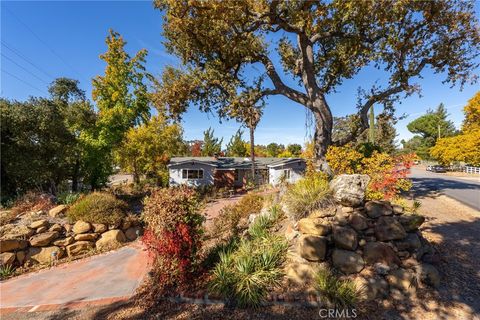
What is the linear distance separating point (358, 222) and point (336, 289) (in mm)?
1666

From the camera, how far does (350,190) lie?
5637mm

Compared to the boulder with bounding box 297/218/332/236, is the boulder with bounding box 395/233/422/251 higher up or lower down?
lower down

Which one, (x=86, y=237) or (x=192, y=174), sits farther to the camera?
(x=192, y=174)

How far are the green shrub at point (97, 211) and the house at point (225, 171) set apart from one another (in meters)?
13.7

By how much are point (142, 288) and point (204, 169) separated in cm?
2010

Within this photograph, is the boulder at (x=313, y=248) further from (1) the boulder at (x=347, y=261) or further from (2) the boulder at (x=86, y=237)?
(2) the boulder at (x=86, y=237)

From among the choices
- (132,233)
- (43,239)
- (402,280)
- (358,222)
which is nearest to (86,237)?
(43,239)

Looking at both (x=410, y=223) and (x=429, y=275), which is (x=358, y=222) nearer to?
(x=410, y=223)

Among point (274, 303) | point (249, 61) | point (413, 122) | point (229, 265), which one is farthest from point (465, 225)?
point (413, 122)

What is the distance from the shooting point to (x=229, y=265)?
5.01 metres

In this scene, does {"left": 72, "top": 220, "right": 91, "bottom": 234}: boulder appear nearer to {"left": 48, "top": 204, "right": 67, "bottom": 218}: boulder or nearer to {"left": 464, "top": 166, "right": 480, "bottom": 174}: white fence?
{"left": 48, "top": 204, "right": 67, "bottom": 218}: boulder

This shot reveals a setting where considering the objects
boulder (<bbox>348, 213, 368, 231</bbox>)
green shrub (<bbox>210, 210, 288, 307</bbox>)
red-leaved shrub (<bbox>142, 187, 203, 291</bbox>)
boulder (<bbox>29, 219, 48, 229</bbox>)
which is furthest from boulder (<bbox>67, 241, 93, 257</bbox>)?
boulder (<bbox>348, 213, 368, 231</bbox>)

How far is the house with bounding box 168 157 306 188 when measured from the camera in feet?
80.9

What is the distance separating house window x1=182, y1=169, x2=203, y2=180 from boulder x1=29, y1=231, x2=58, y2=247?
1671cm
